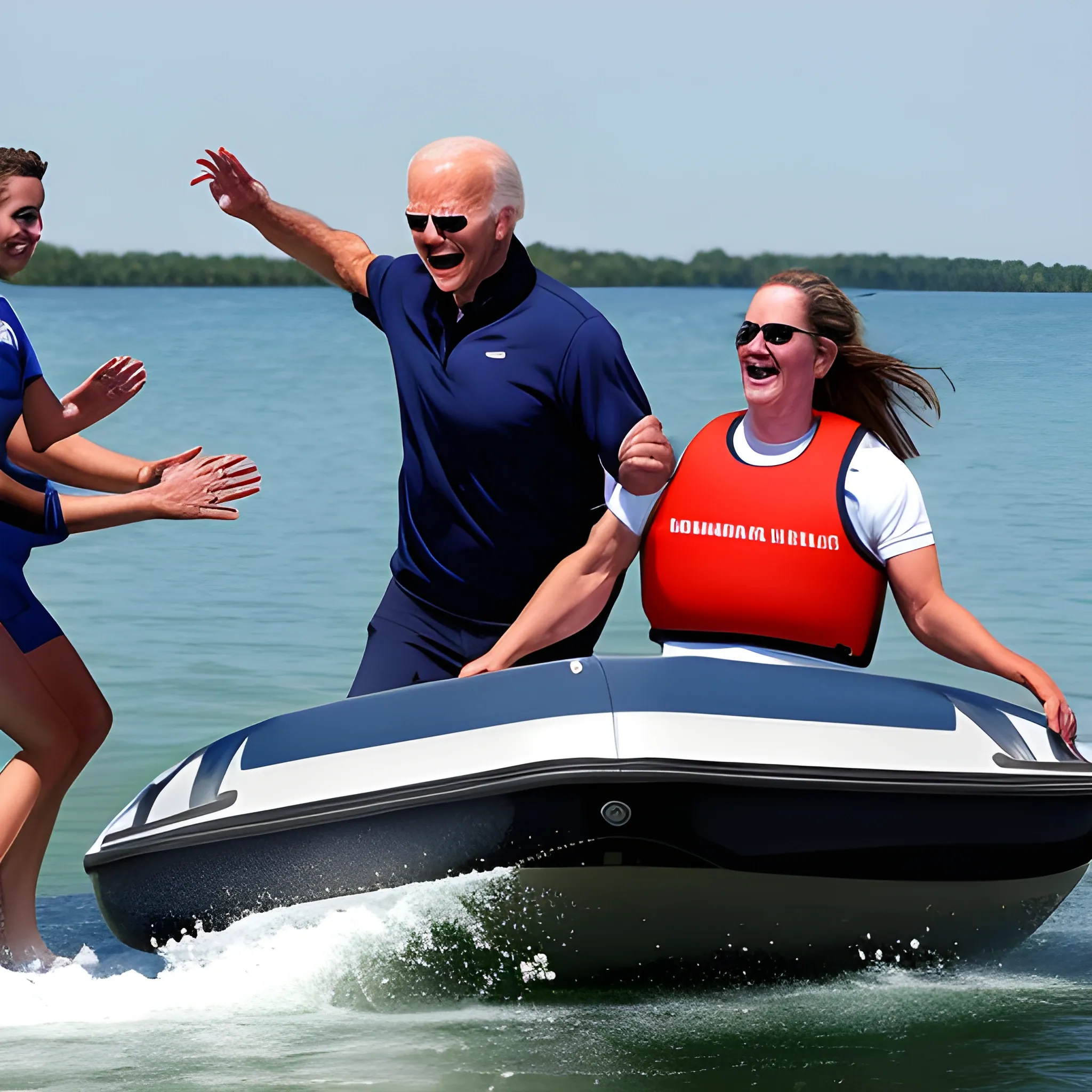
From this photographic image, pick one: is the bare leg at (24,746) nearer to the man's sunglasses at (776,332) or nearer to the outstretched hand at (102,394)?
the outstretched hand at (102,394)

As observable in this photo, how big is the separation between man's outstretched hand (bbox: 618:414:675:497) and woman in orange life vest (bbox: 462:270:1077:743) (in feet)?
0.33

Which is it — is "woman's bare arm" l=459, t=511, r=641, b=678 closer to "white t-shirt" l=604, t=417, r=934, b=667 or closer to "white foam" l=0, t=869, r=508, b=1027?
"white t-shirt" l=604, t=417, r=934, b=667

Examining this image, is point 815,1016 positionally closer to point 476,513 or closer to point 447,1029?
point 447,1029

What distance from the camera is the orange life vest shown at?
3396 mm

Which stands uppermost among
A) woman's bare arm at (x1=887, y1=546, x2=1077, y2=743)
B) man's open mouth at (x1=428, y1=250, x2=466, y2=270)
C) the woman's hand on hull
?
man's open mouth at (x1=428, y1=250, x2=466, y2=270)

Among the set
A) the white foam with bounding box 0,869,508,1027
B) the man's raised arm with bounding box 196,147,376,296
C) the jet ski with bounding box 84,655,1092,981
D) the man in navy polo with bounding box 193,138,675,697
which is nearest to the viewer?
the jet ski with bounding box 84,655,1092,981

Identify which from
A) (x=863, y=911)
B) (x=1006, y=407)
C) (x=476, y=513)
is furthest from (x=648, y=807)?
(x=1006, y=407)

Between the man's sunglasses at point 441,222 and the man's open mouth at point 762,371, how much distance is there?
0.59 m

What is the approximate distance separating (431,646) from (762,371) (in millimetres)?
832

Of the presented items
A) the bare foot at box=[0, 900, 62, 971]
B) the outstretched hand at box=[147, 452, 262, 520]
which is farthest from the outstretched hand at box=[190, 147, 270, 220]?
the bare foot at box=[0, 900, 62, 971]

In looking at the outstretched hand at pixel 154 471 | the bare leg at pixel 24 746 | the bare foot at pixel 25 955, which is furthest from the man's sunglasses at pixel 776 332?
the bare foot at pixel 25 955

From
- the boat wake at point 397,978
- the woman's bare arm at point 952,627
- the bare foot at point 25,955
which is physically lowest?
the bare foot at point 25,955

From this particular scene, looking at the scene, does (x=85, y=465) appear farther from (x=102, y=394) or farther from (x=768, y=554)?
(x=768, y=554)

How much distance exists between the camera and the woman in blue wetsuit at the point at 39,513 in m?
3.32
